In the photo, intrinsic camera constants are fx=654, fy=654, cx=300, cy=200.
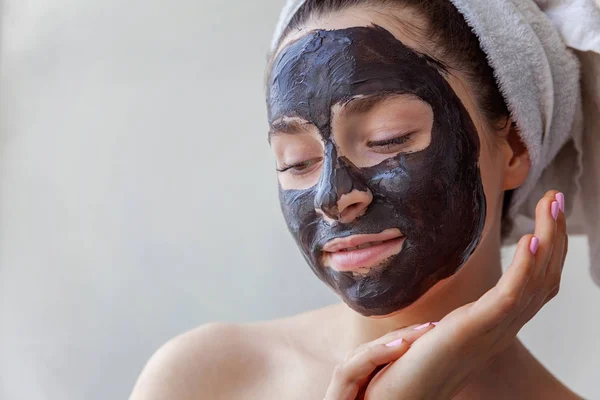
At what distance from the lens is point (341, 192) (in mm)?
885

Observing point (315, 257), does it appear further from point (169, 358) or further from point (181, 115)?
point (181, 115)

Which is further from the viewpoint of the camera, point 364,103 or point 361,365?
point 364,103

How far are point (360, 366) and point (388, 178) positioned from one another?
0.84ft

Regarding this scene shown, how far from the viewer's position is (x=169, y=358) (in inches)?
44.2

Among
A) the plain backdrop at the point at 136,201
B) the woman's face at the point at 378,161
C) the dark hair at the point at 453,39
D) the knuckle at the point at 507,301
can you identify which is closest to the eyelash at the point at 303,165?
the woman's face at the point at 378,161

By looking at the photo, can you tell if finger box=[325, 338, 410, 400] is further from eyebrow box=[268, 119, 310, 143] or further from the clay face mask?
eyebrow box=[268, 119, 310, 143]

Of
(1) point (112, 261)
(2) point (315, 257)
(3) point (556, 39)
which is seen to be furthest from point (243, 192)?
(3) point (556, 39)

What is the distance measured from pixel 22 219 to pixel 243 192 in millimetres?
543

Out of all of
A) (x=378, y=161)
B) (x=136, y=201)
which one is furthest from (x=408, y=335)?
(x=136, y=201)

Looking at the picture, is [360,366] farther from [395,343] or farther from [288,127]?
[288,127]

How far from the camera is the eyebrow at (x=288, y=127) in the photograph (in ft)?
3.10

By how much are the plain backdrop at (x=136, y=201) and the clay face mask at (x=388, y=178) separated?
2.31 feet

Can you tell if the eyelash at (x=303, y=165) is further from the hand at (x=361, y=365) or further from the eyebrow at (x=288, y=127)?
the hand at (x=361, y=365)

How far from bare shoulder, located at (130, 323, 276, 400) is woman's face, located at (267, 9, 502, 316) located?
27cm
